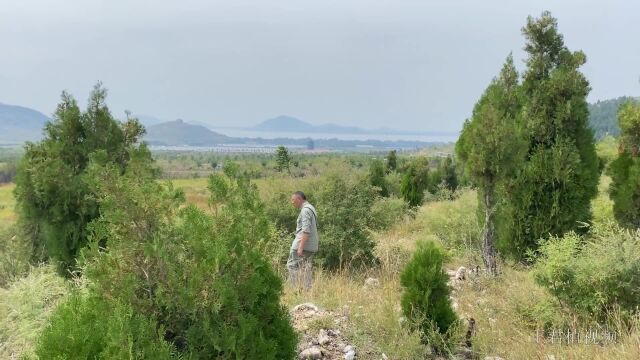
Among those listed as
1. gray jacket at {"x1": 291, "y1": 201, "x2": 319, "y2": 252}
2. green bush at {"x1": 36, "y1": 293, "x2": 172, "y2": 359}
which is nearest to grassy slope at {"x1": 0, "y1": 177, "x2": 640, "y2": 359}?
gray jacket at {"x1": 291, "y1": 201, "x2": 319, "y2": 252}

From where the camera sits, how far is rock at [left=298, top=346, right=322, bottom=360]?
4.44 metres

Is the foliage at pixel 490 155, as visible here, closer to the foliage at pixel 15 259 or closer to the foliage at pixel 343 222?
the foliage at pixel 343 222

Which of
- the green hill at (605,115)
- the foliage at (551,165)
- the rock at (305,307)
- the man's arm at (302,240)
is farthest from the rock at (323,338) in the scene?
the green hill at (605,115)

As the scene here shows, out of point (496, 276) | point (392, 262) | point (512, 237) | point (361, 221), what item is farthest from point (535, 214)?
point (361, 221)

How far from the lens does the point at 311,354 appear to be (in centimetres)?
450

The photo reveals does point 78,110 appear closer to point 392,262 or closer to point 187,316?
point 392,262

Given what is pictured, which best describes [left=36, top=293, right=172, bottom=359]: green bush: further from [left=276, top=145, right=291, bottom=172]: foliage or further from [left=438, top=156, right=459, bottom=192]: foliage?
[left=438, top=156, right=459, bottom=192]: foliage

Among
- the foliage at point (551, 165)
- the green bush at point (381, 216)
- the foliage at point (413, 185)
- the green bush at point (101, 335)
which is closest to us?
the green bush at point (101, 335)

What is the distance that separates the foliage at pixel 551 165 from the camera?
790 cm

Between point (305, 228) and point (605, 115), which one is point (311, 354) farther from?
point (605, 115)

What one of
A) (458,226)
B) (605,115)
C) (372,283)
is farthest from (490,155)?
(605,115)

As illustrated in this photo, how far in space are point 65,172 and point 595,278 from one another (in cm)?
661

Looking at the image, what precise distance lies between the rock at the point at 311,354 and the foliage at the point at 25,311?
2227mm

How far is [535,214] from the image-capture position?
8.05 metres
